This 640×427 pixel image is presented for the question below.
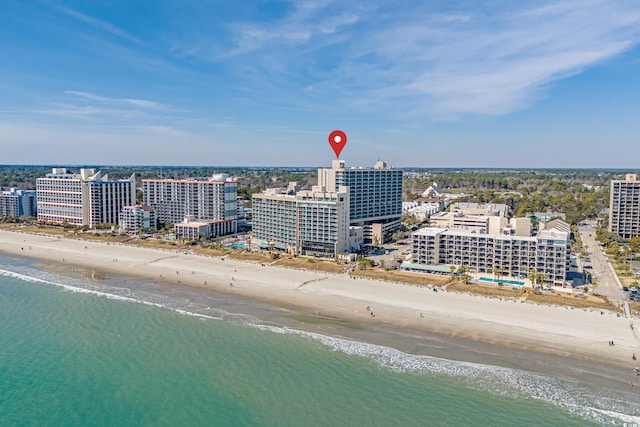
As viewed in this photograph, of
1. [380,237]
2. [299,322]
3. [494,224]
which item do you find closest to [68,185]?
[380,237]

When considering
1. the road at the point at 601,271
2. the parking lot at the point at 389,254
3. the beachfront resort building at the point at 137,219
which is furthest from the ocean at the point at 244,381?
the beachfront resort building at the point at 137,219

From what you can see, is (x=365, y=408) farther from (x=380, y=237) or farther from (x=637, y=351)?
(x=380, y=237)

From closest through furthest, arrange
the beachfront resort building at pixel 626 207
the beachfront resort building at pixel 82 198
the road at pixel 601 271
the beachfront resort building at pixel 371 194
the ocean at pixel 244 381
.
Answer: the ocean at pixel 244 381 → the road at pixel 601 271 → the beachfront resort building at pixel 371 194 → the beachfront resort building at pixel 626 207 → the beachfront resort building at pixel 82 198

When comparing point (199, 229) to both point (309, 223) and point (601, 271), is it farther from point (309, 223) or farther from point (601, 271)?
point (601, 271)

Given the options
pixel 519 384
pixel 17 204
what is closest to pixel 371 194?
pixel 519 384

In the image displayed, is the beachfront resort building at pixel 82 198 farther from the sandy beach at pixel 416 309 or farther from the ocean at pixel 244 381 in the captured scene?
the ocean at pixel 244 381
